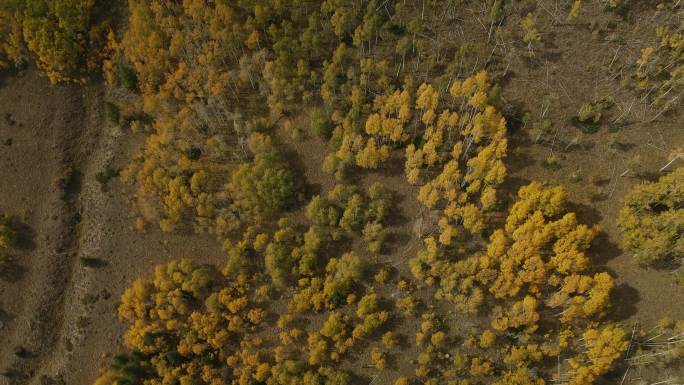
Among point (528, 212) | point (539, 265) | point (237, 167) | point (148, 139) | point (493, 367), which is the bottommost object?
point (493, 367)

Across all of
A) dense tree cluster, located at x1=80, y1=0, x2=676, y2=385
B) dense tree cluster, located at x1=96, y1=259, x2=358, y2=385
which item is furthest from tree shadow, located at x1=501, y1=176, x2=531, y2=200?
dense tree cluster, located at x1=96, y1=259, x2=358, y2=385

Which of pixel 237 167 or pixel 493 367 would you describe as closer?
pixel 493 367

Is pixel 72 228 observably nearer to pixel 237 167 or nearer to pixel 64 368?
pixel 64 368

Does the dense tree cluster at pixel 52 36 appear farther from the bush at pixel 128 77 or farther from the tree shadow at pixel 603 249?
the tree shadow at pixel 603 249

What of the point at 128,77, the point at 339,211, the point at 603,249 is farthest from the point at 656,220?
the point at 128,77

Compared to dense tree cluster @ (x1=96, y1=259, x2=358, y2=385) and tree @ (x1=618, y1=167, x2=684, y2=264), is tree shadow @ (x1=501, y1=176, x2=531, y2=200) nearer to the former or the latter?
tree @ (x1=618, y1=167, x2=684, y2=264)

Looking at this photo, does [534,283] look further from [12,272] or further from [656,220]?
[12,272]

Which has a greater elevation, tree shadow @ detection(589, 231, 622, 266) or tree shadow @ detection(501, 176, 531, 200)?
tree shadow @ detection(501, 176, 531, 200)

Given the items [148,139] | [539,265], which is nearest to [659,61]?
[539,265]

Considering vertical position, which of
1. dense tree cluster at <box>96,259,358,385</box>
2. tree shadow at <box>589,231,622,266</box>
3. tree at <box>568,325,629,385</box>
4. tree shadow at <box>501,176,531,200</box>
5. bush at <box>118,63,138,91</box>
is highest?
bush at <box>118,63,138,91</box>
